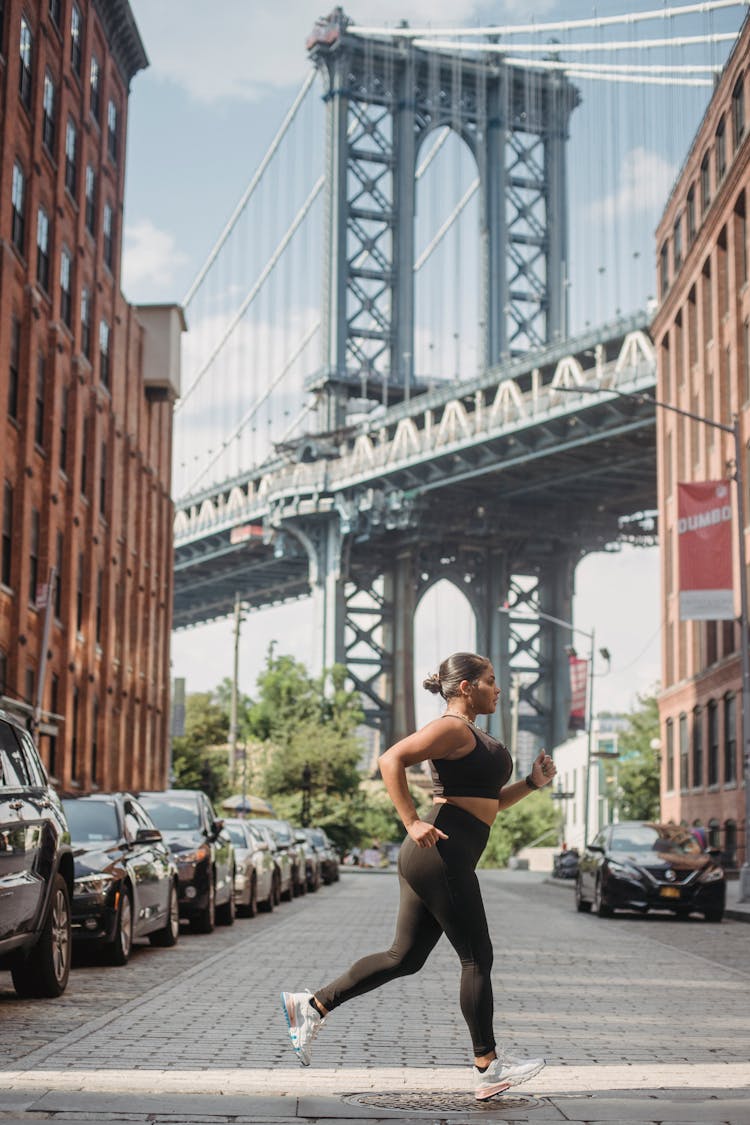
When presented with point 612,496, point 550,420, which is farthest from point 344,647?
point 550,420

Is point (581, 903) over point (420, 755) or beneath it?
beneath

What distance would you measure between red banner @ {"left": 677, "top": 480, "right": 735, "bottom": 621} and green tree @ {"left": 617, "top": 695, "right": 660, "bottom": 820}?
33.3 meters

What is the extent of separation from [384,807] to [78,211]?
5036 centimetres

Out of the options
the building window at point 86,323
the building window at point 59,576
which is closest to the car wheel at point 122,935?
the building window at point 59,576

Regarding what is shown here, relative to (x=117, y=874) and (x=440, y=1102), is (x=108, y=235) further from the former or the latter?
(x=440, y=1102)

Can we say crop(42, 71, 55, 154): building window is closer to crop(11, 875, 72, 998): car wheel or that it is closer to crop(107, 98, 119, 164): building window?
crop(107, 98, 119, 164): building window

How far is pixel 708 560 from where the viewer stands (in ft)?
115

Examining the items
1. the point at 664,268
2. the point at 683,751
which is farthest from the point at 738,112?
the point at 683,751

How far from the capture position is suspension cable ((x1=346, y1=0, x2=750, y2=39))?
212ft

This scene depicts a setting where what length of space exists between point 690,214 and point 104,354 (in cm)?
1921

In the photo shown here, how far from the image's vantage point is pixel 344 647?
302 ft

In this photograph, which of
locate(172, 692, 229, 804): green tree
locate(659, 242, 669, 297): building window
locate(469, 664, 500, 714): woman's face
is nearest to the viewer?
locate(469, 664, 500, 714): woman's face

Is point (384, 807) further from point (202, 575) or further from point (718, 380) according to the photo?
point (718, 380)

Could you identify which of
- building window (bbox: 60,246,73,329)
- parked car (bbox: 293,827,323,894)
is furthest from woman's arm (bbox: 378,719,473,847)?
building window (bbox: 60,246,73,329)
